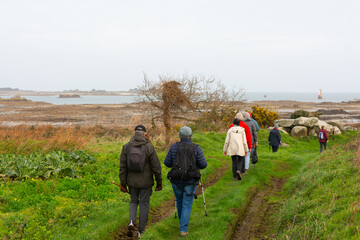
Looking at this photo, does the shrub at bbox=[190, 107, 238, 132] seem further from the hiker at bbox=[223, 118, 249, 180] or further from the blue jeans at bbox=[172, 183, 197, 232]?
the blue jeans at bbox=[172, 183, 197, 232]

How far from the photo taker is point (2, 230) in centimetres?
582

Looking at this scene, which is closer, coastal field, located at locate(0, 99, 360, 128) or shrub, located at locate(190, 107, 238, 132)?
shrub, located at locate(190, 107, 238, 132)

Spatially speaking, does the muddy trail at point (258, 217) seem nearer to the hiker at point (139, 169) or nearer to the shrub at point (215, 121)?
the hiker at point (139, 169)

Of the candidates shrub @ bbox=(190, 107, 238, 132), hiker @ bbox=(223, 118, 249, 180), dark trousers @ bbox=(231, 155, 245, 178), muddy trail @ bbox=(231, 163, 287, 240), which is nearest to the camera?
muddy trail @ bbox=(231, 163, 287, 240)

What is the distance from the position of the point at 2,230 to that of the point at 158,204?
3.80 meters

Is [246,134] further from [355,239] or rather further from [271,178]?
[355,239]

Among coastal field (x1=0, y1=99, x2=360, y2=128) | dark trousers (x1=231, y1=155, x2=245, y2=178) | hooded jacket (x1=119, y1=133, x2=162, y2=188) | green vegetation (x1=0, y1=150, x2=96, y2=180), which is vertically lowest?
coastal field (x1=0, y1=99, x2=360, y2=128)

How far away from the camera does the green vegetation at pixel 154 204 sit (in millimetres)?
5652

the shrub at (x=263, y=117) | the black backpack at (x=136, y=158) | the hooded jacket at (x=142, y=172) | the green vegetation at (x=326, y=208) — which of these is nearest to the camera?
the green vegetation at (x=326, y=208)

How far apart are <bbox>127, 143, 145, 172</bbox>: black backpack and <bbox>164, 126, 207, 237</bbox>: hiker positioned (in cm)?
57

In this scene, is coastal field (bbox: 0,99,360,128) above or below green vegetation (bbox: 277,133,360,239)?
below

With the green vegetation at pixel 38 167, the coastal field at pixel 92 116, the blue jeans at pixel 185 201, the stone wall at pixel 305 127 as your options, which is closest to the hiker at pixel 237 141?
the blue jeans at pixel 185 201

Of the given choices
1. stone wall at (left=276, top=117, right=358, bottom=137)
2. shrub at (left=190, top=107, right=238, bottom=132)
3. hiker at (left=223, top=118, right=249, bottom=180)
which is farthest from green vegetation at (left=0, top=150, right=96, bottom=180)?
stone wall at (left=276, top=117, right=358, bottom=137)

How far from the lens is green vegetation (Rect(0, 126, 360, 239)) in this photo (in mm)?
5652
